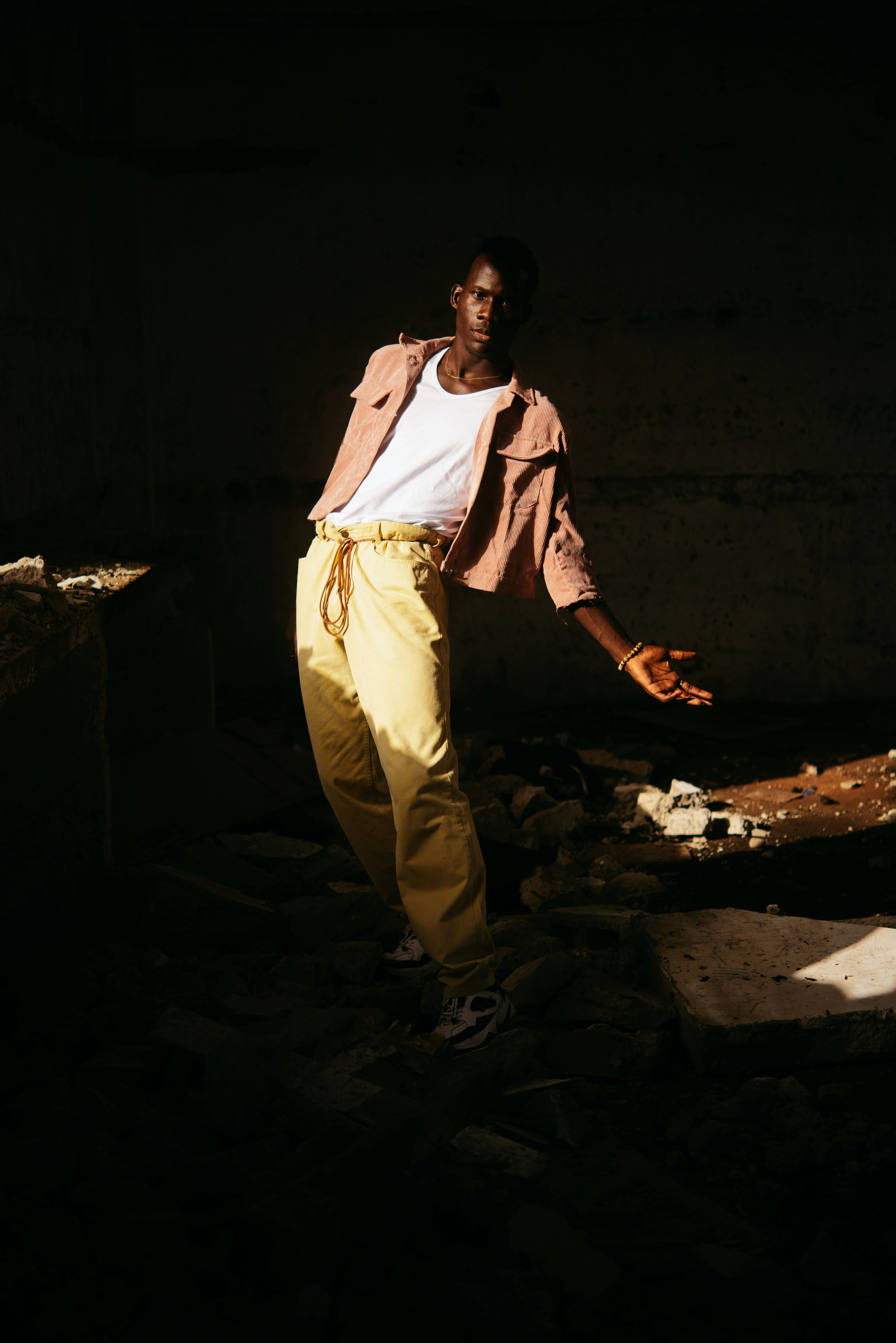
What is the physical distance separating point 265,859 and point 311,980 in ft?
3.00

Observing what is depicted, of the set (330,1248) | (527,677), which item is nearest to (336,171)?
(527,677)

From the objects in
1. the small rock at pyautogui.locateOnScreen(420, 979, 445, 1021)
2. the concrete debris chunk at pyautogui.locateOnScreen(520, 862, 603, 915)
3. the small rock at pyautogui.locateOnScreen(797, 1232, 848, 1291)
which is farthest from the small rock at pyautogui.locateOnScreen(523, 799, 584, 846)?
the small rock at pyautogui.locateOnScreen(797, 1232, 848, 1291)

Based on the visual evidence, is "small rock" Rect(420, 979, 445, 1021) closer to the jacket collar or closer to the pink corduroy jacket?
the pink corduroy jacket

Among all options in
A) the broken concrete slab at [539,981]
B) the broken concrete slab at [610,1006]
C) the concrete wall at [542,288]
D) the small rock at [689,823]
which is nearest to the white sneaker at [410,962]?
the broken concrete slab at [539,981]

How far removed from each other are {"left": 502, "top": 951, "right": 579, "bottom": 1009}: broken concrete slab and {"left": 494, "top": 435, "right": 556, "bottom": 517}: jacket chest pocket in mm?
1215

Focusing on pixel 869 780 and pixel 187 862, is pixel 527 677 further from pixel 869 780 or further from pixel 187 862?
pixel 187 862

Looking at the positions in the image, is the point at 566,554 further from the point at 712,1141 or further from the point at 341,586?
the point at 712,1141

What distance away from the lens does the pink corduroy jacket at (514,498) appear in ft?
8.70

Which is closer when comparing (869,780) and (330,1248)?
(330,1248)

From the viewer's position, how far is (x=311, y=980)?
2.95 metres

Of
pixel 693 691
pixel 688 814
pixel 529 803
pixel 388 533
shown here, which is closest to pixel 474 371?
pixel 388 533

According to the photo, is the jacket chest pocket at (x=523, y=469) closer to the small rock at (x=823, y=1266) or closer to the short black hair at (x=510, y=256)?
the short black hair at (x=510, y=256)

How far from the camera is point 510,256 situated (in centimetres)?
263

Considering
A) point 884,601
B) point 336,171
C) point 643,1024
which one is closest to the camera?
point 643,1024
